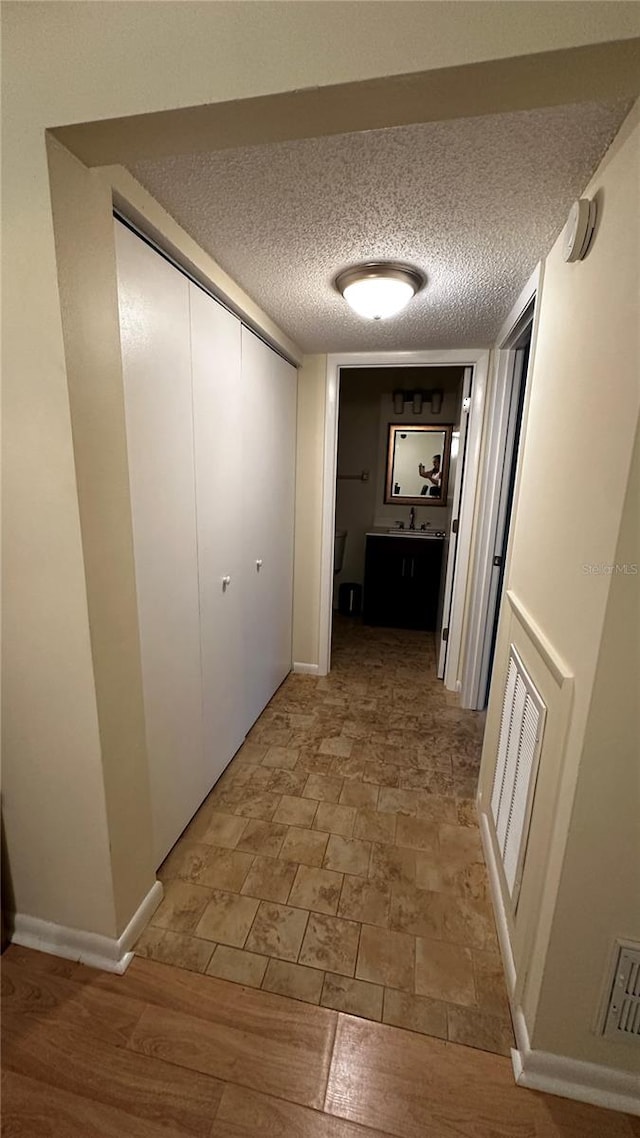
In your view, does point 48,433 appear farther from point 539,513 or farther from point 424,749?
point 424,749

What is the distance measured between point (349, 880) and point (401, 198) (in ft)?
6.92

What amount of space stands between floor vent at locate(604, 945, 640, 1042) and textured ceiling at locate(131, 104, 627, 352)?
5.80ft

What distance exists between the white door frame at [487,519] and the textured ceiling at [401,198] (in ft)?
2.10

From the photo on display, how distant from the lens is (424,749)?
2355 millimetres

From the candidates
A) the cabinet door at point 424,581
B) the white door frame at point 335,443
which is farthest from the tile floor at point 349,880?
the cabinet door at point 424,581

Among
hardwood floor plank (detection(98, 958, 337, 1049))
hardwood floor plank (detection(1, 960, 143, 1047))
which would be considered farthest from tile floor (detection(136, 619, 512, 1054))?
hardwood floor plank (detection(1, 960, 143, 1047))

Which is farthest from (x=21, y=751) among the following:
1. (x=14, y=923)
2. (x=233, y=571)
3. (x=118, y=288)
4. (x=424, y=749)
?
(x=424, y=749)

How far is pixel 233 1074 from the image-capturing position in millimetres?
1055

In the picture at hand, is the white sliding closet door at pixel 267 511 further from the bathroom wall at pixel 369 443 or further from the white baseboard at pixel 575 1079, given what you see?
the white baseboard at pixel 575 1079

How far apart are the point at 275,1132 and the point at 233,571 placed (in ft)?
5.35

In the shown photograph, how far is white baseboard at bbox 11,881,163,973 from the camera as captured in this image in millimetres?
1280

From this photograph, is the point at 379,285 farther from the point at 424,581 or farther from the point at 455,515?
the point at 424,581

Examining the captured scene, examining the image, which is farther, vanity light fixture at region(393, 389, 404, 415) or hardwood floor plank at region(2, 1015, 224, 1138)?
vanity light fixture at region(393, 389, 404, 415)

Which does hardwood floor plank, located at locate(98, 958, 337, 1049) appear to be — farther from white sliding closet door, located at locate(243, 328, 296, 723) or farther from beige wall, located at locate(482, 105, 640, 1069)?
white sliding closet door, located at locate(243, 328, 296, 723)
